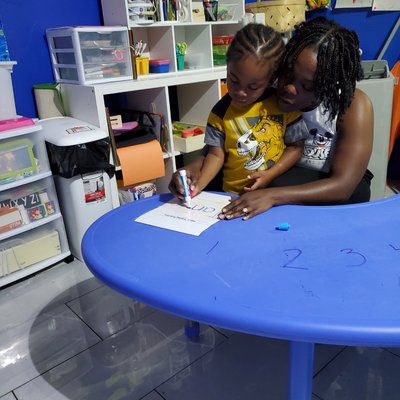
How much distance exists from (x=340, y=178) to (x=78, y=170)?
1094mm

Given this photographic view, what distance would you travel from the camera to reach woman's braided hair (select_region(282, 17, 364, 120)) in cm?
109

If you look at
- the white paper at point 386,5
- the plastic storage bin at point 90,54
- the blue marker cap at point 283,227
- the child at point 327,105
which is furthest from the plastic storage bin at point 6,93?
the white paper at point 386,5

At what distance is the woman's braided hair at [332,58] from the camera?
43.0 inches

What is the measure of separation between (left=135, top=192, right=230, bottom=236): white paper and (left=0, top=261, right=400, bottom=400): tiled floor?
528mm

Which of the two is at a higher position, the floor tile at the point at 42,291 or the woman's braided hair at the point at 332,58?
the woman's braided hair at the point at 332,58

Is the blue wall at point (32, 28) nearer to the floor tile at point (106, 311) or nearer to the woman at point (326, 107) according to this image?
the floor tile at point (106, 311)

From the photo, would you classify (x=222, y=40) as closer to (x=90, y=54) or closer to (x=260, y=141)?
(x=90, y=54)

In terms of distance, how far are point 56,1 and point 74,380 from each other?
172 centimetres

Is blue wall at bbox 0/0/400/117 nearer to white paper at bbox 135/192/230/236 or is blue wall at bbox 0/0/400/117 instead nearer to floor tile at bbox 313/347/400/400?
white paper at bbox 135/192/230/236

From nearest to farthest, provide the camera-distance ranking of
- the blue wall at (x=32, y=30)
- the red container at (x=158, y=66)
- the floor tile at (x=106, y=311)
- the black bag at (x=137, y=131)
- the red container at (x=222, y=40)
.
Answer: the floor tile at (x=106, y=311), the blue wall at (x=32, y=30), the black bag at (x=137, y=131), the red container at (x=158, y=66), the red container at (x=222, y=40)

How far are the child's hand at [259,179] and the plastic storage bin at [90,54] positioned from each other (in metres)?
1.12

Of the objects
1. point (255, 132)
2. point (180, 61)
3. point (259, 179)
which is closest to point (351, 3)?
point (180, 61)

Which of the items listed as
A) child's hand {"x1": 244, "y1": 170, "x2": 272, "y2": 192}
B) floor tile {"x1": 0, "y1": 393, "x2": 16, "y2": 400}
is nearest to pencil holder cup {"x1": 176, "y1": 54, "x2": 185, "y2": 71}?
child's hand {"x1": 244, "y1": 170, "x2": 272, "y2": 192}

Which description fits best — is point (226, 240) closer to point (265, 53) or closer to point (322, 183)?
point (322, 183)
